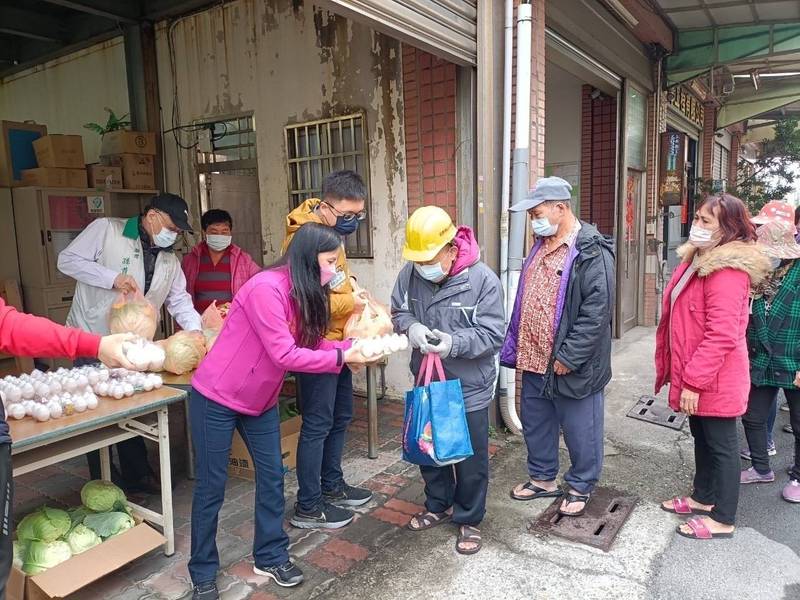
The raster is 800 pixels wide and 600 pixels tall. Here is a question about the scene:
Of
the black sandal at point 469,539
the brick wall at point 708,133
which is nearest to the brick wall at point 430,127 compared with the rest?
the black sandal at point 469,539

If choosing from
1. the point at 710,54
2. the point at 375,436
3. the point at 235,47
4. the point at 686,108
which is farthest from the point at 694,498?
the point at 686,108

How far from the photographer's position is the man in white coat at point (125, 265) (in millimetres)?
3400

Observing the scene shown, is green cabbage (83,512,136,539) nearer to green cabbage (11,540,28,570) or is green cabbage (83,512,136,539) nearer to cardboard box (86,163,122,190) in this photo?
green cabbage (11,540,28,570)

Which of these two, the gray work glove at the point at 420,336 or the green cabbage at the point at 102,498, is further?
the green cabbage at the point at 102,498

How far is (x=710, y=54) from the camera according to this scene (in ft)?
24.7

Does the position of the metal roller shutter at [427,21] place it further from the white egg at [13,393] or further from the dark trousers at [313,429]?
the white egg at [13,393]

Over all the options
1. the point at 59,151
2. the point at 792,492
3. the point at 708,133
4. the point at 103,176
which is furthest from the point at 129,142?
the point at 708,133

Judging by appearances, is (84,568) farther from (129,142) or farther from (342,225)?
(129,142)

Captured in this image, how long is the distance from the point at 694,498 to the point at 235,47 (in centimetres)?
582

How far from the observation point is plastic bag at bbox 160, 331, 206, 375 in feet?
11.1

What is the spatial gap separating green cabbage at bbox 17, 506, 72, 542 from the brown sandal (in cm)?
177

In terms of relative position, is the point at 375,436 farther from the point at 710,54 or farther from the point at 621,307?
the point at 710,54

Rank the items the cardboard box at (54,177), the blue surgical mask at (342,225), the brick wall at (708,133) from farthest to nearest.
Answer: the brick wall at (708,133) → the cardboard box at (54,177) → the blue surgical mask at (342,225)

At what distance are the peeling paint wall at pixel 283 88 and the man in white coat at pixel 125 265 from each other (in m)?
2.10
